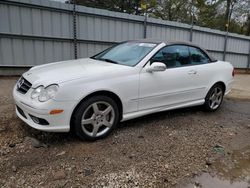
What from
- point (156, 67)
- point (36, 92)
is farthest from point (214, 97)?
point (36, 92)

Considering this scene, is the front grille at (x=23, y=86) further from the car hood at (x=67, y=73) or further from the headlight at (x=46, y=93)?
the headlight at (x=46, y=93)

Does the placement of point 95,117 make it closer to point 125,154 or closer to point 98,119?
point 98,119

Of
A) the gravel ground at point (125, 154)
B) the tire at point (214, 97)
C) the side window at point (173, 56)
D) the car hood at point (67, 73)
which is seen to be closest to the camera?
the gravel ground at point (125, 154)

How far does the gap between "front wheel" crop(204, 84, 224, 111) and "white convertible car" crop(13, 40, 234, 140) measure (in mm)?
23

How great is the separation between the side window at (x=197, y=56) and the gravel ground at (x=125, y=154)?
121 cm

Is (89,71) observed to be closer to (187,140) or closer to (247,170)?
(187,140)

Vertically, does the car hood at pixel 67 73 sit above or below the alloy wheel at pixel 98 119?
above

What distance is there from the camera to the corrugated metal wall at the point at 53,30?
21.2 feet

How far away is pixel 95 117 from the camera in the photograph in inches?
118

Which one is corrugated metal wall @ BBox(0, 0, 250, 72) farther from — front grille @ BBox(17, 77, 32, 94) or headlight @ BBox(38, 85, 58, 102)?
headlight @ BBox(38, 85, 58, 102)

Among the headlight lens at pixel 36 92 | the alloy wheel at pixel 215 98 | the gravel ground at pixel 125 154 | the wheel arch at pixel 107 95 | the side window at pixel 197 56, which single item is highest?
the side window at pixel 197 56

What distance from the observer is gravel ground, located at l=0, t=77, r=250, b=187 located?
7.53 ft

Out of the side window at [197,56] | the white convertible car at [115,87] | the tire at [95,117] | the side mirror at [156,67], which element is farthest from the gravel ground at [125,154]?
the side window at [197,56]

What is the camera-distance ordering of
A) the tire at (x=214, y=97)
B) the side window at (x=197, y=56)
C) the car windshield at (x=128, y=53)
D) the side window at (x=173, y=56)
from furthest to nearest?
the tire at (x=214, y=97) < the side window at (x=197, y=56) < the side window at (x=173, y=56) < the car windshield at (x=128, y=53)
